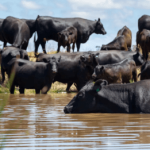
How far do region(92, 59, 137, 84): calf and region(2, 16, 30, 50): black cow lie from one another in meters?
6.76

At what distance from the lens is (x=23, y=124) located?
550 cm

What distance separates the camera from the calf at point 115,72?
39.0 feet

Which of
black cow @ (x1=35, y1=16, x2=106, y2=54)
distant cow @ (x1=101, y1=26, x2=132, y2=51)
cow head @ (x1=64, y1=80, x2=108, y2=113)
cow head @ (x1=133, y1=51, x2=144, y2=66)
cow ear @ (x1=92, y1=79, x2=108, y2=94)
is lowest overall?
cow head @ (x1=64, y1=80, x2=108, y2=113)

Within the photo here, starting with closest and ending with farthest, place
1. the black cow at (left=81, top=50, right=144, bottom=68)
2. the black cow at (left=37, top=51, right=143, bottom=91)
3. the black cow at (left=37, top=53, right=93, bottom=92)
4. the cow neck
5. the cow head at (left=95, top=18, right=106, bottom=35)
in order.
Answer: the black cow at (left=37, top=51, right=143, bottom=91) → the black cow at (left=37, top=53, right=93, bottom=92) → the black cow at (left=81, top=50, right=144, bottom=68) → the cow neck → the cow head at (left=95, top=18, right=106, bottom=35)

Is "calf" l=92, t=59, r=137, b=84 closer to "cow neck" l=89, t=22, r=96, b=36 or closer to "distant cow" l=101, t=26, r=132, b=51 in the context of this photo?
"distant cow" l=101, t=26, r=132, b=51

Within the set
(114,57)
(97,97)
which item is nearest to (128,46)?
A: (114,57)

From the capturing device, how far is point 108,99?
23.2 ft

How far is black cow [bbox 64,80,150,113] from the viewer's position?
6977 millimetres

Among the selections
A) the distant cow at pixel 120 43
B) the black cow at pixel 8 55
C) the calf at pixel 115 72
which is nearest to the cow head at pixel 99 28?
the distant cow at pixel 120 43

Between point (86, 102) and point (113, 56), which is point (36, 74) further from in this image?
point (86, 102)

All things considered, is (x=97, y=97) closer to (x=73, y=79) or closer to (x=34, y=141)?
(x=34, y=141)

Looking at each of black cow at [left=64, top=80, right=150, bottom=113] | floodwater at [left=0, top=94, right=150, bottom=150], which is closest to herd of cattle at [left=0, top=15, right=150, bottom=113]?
black cow at [left=64, top=80, right=150, bottom=113]

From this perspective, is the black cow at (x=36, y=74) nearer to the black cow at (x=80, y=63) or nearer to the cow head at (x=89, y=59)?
the black cow at (x=80, y=63)

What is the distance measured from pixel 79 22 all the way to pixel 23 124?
14717 mm
